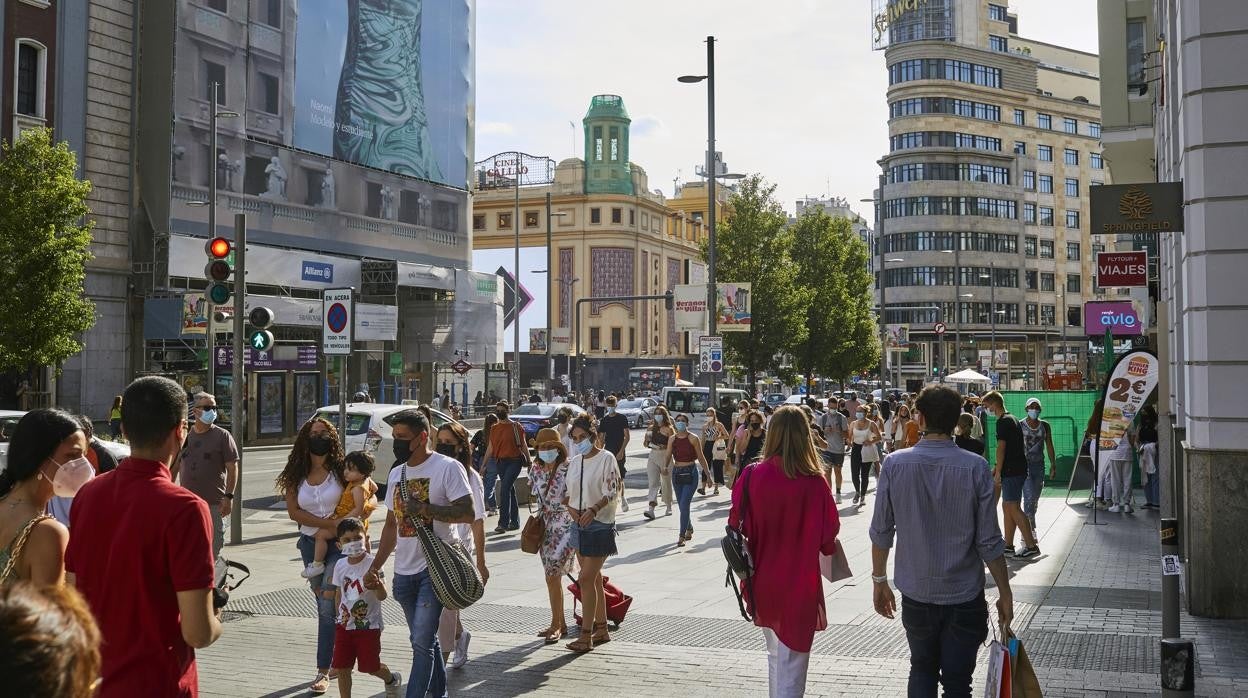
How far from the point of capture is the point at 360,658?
6.89m

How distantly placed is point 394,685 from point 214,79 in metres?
32.5

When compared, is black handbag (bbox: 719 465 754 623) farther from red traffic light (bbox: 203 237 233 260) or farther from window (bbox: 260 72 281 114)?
window (bbox: 260 72 281 114)

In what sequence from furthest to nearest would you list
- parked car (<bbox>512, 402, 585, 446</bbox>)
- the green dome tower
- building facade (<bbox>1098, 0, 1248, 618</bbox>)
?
the green dome tower → parked car (<bbox>512, 402, 585, 446</bbox>) → building facade (<bbox>1098, 0, 1248, 618</bbox>)

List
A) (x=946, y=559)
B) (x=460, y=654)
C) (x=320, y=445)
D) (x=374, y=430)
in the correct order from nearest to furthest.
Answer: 1. (x=946, y=559)
2. (x=320, y=445)
3. (x=460, y=654)
4. (x=374, y=430)

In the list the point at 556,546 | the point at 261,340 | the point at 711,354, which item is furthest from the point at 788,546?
the point at 711,354

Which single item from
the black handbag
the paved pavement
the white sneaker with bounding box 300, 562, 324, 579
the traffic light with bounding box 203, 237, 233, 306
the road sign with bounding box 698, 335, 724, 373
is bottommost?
the paved pavement

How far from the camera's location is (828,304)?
53.8m

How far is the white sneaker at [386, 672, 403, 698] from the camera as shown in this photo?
7.20m

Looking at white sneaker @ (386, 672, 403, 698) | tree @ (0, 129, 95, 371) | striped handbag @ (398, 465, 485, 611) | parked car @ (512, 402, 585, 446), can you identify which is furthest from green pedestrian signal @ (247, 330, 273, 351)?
parked car @ (512, 402, 585, 446)

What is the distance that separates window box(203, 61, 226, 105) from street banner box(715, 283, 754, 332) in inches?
679

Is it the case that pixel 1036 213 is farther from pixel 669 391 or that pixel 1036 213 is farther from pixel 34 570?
pixel 34 570

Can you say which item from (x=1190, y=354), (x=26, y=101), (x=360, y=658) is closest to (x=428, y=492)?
(x=360, y=658)

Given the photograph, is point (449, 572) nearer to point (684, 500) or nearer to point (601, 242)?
point (684, 500)

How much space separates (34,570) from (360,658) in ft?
10.5
